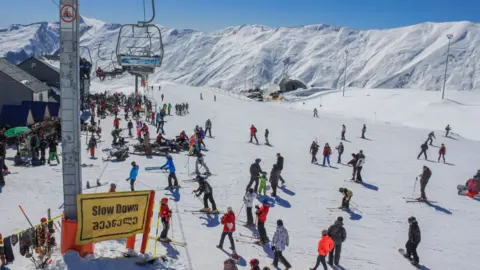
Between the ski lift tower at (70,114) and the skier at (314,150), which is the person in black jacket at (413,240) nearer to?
the ski lift tower at (70,114)

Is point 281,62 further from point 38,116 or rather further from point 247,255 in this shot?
point 247,255

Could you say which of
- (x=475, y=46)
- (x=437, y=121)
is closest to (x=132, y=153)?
(x=437, y=121)

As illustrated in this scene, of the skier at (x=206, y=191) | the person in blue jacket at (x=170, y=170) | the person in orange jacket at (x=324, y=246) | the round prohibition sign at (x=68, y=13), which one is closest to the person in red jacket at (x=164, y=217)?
the skier at (x=206, y=191)

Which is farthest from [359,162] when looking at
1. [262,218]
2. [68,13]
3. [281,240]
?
[68,13]

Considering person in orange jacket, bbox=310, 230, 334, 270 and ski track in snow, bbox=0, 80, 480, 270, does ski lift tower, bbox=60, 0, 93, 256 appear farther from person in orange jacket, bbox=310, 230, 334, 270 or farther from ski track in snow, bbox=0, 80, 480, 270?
person in orange jacket, bbox=310, 230, 334, 270

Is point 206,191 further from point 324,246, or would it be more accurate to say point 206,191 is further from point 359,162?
point 359,162

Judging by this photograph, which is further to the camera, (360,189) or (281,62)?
(281,62)

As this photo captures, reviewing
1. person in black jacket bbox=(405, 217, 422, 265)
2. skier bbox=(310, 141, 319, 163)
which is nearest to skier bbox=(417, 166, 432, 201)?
person in black jacket bbox=(405, 217, 422, 265)
